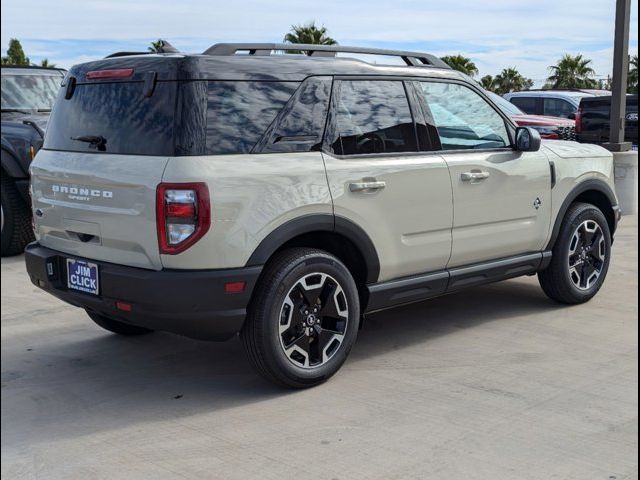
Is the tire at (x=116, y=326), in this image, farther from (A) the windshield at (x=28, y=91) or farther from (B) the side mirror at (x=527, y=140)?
(A) the windshield at (x=28, y=91)

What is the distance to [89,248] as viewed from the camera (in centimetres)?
441

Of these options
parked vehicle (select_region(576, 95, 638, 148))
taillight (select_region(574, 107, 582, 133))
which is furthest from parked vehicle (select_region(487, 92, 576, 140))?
parked vehicle (select_region(576, 95, 638, 148))

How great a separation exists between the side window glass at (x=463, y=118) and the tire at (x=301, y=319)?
4.16 feet

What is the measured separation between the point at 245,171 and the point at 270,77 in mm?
602

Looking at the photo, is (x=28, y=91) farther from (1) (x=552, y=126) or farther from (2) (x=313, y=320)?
(1) (x=552, y=126)

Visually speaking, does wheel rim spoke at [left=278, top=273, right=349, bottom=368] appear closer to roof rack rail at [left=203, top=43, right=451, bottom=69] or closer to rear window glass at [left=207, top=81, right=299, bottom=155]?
rear window glass at [left=207, top=81, right=299, bottom=155]

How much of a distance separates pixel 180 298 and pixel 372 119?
163 cm

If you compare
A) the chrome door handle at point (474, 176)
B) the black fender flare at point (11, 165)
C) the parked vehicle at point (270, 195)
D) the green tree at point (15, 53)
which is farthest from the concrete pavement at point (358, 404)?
the green tree at point (15, 53)

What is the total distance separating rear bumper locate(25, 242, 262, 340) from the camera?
4023 mm

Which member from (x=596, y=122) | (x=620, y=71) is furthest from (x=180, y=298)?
(x=596, y=122)

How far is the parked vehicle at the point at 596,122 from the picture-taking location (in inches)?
613

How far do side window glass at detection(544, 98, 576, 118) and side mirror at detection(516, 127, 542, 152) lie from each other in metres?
13.9

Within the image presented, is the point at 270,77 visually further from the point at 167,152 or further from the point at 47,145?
the point at 47,145

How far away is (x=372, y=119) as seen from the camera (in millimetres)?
4852
